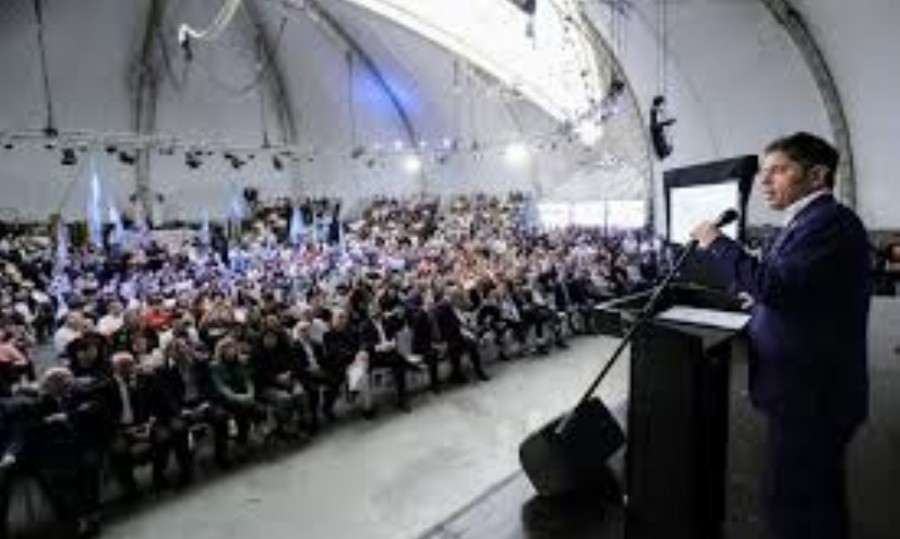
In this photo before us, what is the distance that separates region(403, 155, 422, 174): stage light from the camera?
34938 millimetres

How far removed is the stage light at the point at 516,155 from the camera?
102 feet

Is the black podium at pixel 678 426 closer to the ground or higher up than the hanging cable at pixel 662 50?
closer to the ground

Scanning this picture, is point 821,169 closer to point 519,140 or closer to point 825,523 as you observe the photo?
point 825,523

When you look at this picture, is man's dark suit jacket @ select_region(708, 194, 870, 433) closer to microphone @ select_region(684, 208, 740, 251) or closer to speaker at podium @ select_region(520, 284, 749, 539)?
microphone @ select_region(684, 208, 740, 251)

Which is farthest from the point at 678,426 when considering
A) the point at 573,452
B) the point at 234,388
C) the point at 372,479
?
the point at 234,388

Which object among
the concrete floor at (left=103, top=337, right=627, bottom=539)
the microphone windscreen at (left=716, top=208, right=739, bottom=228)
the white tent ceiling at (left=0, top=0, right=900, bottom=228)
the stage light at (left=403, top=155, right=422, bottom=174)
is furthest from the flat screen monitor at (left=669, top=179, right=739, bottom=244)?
the stage light at (left=403, top=155, right=422, bottom=174)

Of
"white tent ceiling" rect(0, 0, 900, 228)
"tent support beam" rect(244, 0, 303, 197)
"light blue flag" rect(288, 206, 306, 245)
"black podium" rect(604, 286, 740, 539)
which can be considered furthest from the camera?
"tent support beam" rect(244, 0, 303, 197)

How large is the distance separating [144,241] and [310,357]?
42.4ft

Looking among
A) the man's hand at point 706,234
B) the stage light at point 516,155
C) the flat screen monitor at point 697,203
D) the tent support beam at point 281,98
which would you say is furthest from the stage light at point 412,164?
the man's hand at point 706,234

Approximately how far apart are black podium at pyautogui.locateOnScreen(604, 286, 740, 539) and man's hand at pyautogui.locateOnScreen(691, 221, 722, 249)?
0.37 m

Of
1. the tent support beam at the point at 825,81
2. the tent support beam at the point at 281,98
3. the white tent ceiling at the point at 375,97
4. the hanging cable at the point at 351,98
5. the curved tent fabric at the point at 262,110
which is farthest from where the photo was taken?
the hanging cable at the point at 351,98

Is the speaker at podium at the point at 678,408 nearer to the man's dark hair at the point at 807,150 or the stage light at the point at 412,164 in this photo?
the man's dark hair at the point at 807,150

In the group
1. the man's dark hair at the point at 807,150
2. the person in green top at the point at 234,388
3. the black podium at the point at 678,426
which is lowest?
the person in green top at the point at 234,388

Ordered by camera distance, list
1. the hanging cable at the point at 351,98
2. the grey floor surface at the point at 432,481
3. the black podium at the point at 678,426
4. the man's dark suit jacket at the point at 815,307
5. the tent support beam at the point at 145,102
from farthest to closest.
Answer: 1. the hanging cable at the point at 351,98
2. the tent support beam at the point at 145,102
3. the grey floor surface at the point at 432,481
4. the black podium at the point at 678,426
5. the man's dark suit jacket at the point at 815,307
